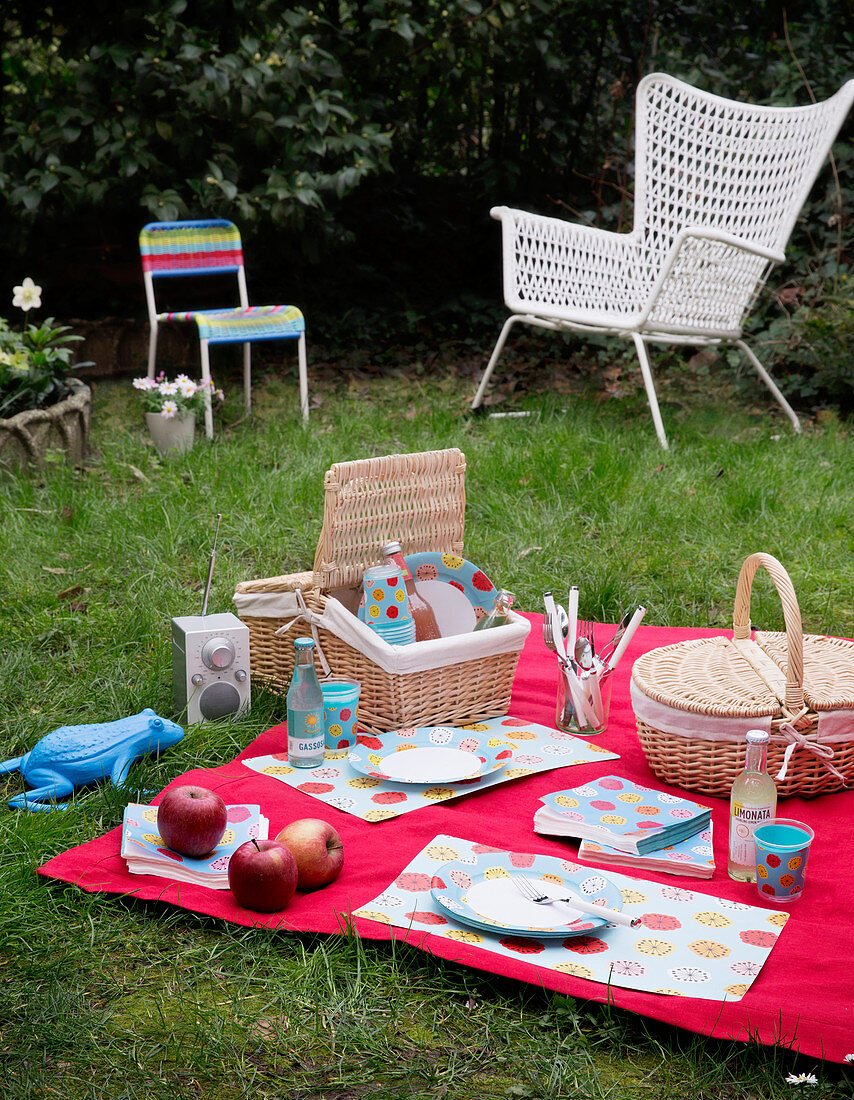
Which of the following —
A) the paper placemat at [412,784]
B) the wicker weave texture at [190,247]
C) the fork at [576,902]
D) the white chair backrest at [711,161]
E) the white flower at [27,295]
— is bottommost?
the paper placemat at [412,784]

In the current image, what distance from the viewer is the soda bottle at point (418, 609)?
2611mm

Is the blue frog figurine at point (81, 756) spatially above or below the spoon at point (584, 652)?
below

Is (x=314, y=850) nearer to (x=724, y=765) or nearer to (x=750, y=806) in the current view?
(x=750, y=806)

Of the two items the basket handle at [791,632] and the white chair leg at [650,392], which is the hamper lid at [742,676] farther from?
the white chair leg at [650,392]

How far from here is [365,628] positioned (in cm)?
245

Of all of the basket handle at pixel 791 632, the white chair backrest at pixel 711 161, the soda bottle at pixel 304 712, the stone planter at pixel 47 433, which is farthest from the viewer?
the white chair backrest at pixel 711 161

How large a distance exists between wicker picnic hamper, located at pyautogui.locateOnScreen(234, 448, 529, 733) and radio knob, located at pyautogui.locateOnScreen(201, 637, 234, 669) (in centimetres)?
13

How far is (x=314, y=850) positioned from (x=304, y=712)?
463mm

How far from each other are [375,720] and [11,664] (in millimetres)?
989

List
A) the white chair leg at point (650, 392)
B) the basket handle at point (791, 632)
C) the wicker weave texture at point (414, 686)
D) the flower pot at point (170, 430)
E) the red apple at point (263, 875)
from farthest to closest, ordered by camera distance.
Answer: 1. the flower pot at point (170, 430)
2. the white chair leg at point (650, 392)
3. the wicker weave texture at point (414, 686)
4. the basket handle at point (791, 632)
5. the red apple at point (263, 875)

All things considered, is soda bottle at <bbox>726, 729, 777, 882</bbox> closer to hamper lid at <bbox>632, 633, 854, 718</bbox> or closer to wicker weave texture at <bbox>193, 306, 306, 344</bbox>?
hamper lid at <bbox>632, 633, 854, 718</bbox>

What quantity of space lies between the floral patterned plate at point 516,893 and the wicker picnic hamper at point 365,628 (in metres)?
0.59

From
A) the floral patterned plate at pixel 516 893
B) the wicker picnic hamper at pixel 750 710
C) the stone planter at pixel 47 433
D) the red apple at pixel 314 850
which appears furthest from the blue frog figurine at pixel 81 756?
the stone planter at pixel 47 433

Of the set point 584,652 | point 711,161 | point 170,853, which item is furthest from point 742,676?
point 711,161
